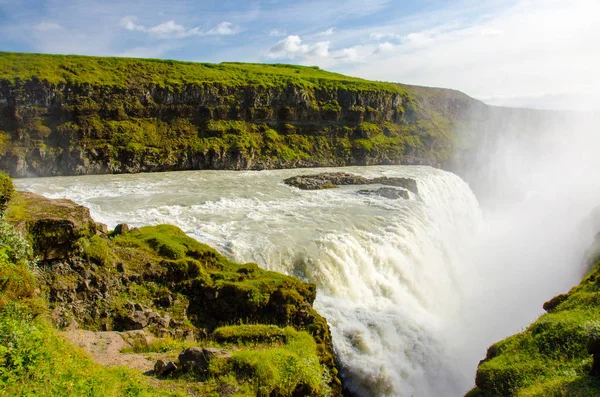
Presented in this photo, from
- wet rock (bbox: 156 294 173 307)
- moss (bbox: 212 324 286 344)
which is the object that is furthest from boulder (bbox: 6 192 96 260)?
moss (bbox: 212 324 286 344)

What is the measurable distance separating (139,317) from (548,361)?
29.2ft

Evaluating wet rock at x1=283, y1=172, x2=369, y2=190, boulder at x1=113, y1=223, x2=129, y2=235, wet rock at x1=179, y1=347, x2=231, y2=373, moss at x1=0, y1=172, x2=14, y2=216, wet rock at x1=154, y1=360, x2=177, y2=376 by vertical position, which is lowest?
wet rock at x1=154, y1=360, x2=177, y2=376

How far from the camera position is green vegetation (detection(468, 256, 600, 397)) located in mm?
7320

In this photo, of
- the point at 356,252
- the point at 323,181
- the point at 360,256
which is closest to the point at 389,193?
the point at 323,181

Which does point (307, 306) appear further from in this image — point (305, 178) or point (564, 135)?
point (564, 135)

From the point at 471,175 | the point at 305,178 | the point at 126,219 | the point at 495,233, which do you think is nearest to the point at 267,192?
the point at 305,178

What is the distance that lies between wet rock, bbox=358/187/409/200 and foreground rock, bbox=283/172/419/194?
297cm

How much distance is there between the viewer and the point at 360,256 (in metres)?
17.0

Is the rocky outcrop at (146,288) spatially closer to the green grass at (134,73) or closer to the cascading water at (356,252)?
the cascading water at (356,252)

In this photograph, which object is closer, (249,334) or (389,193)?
(249,334)

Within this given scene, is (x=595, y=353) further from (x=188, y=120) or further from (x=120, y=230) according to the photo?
(x=188, y=120)

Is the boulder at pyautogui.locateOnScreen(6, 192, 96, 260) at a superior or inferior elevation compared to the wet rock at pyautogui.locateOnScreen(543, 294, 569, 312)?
superior

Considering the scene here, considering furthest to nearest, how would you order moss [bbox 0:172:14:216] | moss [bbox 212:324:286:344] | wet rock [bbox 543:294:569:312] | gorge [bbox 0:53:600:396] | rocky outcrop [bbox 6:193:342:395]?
1. gorge [bbox 0:53:600:396]
2. wet rock [bbox 543:294:569:312]
3. rocky outcrop [bbox 6:193:342:395]
4. moss [bbox 212:324:286:344]
5. moss [bbox 0:172:14:216]

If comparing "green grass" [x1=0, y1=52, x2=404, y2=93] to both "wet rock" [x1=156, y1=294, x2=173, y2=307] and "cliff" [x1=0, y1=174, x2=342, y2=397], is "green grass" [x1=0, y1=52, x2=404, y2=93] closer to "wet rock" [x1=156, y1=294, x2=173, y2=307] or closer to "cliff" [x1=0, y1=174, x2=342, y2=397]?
"cliff" [x1=0, y1=174, x2=342, y2=397]
